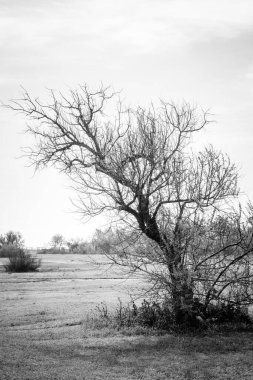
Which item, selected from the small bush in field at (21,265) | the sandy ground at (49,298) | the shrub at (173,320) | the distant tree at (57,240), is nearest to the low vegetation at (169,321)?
the shrub at (173,320)

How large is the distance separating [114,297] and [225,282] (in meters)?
8.25

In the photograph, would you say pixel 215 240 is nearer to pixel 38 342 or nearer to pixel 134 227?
pixel 134 227

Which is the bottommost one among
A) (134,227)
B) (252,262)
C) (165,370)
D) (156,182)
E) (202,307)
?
(165,370)

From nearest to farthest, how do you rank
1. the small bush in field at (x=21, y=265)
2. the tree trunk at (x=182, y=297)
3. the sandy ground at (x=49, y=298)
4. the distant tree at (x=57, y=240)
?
1. the tree trunk at (x=182, y=297)
2. the sandy ground at (x=49, y=298)
3. the small bush in field at (x=21, y=265)
4. the distant tree at (x=57, y=240)

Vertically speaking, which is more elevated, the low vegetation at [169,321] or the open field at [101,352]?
the low vegetation at [169,321]

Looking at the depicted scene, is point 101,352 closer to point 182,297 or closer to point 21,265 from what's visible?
point 182,297

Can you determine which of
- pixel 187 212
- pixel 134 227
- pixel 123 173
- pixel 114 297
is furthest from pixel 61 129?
pixel 114 297

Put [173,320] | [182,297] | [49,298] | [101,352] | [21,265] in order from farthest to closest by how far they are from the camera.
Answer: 1. [21,265]
2. [49,298]
3. [173,320]
4. [182,297]
5. [101,352]

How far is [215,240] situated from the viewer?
38.8 ft

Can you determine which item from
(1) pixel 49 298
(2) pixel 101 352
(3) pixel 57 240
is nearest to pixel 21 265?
(1) pixel 49 298

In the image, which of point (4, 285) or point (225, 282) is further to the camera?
point (4, 285)

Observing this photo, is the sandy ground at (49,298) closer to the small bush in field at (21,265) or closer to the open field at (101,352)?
the open field at (101,352)

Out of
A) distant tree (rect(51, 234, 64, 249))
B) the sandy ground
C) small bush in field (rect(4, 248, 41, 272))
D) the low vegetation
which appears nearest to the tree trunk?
the low vegetation

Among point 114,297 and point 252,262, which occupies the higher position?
point 252,262
